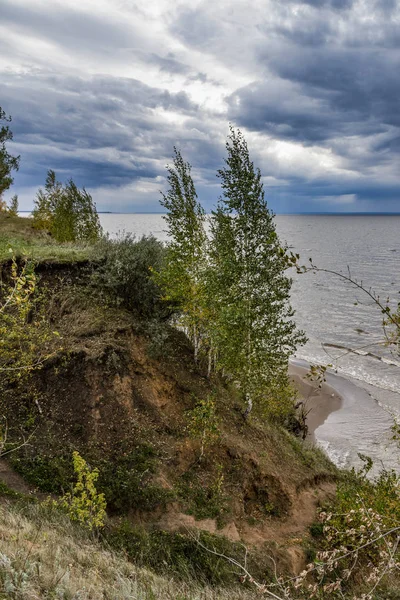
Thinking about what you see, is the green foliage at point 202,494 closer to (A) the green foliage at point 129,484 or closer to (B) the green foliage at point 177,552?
(A) the green foliage at point 129,484

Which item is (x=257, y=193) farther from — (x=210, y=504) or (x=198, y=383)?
(x=210, y=504)

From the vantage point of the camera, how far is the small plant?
15023 mm

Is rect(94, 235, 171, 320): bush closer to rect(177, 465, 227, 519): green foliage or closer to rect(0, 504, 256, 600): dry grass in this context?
rect(177, 465, 227, 519): green foliage

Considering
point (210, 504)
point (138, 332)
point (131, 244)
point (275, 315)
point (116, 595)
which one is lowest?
point (210, 504)

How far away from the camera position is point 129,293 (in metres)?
20.1

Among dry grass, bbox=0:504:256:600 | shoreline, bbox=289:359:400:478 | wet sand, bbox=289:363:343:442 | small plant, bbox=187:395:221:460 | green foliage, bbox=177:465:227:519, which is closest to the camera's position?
dry grass, bbox=0:504:256:600

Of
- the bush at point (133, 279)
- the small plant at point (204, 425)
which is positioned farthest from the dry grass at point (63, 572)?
the bush at point (133, 279)

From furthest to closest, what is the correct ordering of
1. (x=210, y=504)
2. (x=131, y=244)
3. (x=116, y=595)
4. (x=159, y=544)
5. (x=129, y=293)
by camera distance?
(x=131, y=244) < (x=129, y=293) < (x=210, y=504) < (x=159, y=544) < (x=116, y=595)

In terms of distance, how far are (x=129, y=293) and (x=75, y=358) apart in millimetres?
5198

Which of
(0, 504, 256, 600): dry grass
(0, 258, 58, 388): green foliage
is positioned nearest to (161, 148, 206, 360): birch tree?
(0, 258, 58, 388): green foliage

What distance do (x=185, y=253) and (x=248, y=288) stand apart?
404cm

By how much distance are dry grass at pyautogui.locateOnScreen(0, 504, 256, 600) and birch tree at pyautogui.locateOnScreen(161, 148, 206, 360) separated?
37.5 ft

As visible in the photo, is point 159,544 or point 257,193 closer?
point 159,544

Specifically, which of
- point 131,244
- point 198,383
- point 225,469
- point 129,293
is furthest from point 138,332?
point 225,469
